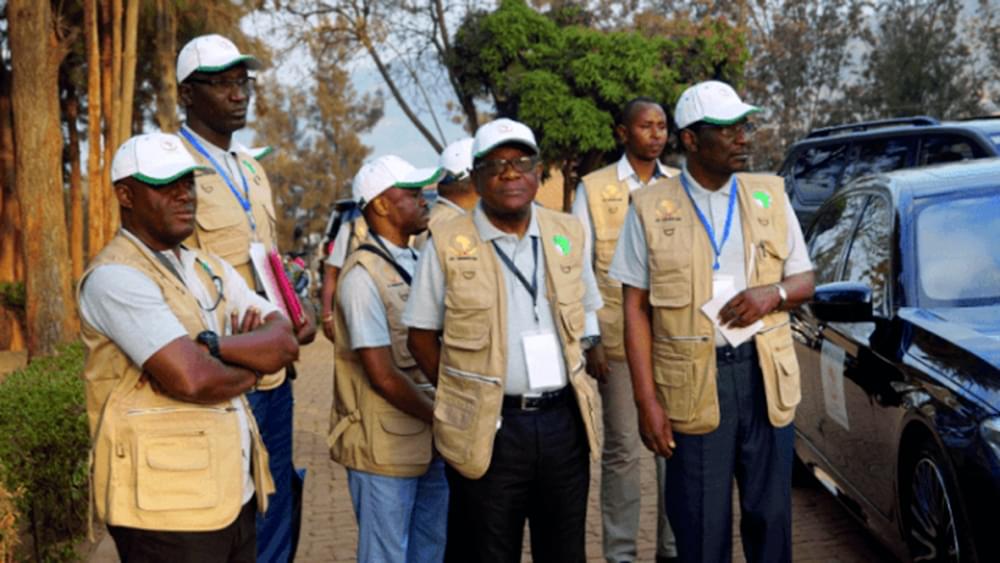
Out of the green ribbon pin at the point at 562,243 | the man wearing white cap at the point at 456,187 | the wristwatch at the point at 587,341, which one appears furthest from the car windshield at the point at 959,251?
the man wearing white cap at the point at 456,187

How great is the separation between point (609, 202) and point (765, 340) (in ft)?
5.44

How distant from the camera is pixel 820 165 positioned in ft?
34.0

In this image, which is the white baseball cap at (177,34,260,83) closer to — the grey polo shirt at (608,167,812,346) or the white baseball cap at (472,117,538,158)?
the white baseball cap at (472,117,538,158)

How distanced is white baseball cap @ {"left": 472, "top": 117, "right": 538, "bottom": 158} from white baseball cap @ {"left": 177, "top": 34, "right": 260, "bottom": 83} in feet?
4.00

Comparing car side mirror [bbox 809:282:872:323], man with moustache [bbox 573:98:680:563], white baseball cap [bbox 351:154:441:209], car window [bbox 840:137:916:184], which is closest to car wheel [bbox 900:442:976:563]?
car side mirror [bbox 809:282:872:323]

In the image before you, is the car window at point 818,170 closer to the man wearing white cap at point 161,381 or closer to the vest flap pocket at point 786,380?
the vest flap pocket at point 786,380

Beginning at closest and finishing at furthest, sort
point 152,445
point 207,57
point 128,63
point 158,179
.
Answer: point 152,445
point 158,179
point 207,57
point 128,63

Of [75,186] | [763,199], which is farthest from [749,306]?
[75,186]

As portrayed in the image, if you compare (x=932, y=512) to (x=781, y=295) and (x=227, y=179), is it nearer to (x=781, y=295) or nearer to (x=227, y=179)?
(x=781, y=295)

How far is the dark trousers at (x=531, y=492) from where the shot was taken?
138 inches

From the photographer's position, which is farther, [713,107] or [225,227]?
[225,227]

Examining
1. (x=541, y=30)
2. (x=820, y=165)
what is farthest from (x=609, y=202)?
(x=541, y=30)

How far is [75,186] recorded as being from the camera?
69.7 feet

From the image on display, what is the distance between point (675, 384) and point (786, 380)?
39cm
